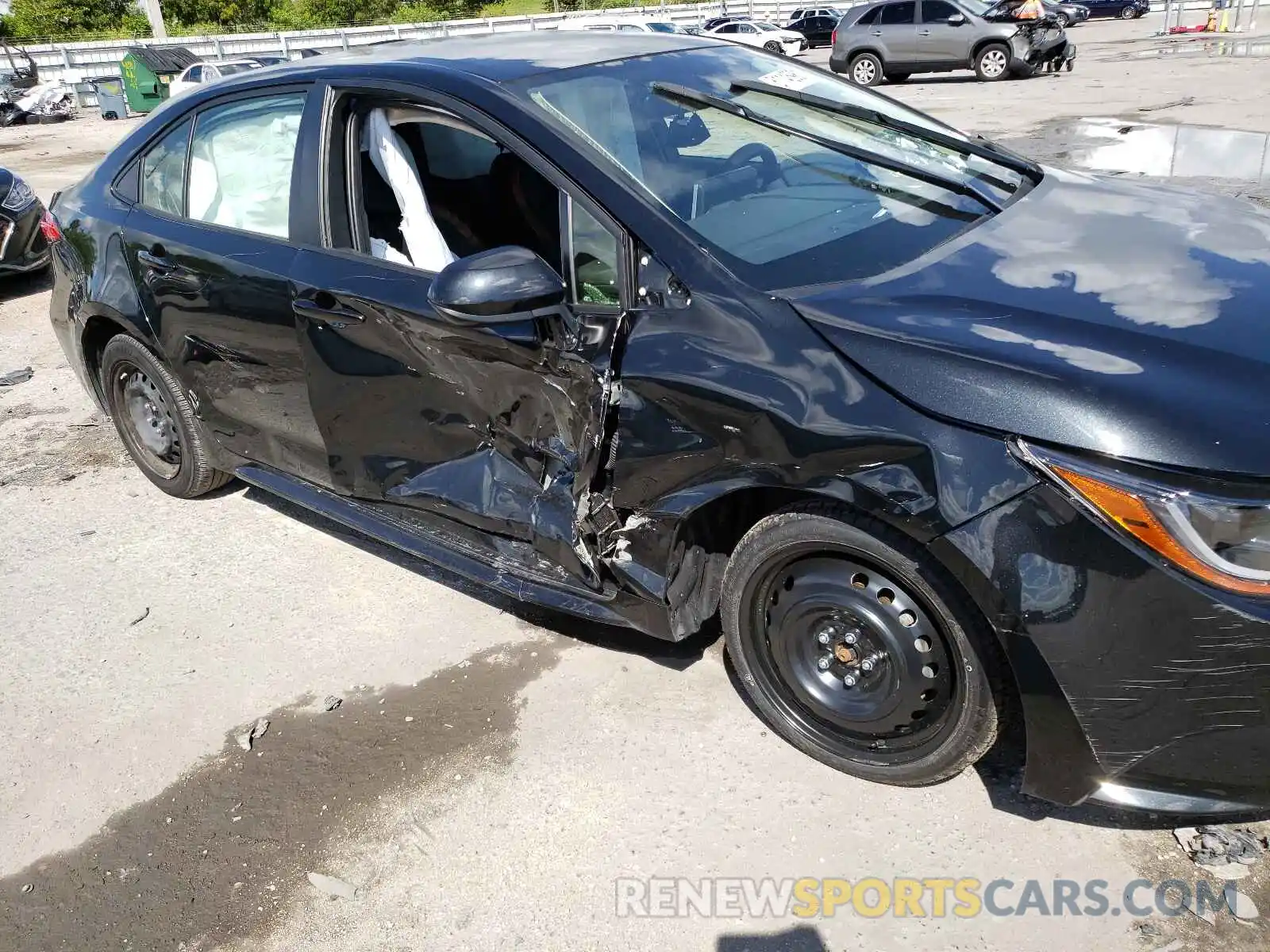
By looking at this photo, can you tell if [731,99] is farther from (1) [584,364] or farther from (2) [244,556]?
(2) [244,556]

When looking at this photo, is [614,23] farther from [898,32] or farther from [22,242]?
[22,242]

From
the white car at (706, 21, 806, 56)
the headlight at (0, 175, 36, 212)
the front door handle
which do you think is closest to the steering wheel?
the front door handle

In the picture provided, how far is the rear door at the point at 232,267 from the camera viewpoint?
339cm

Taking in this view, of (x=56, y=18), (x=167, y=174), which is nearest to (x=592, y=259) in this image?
(x=167, y=174)

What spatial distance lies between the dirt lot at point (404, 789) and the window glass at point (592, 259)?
45.6 inches

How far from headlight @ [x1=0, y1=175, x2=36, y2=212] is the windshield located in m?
6.92

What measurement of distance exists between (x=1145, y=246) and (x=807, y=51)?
34.5m

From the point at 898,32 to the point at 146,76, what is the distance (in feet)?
65.9

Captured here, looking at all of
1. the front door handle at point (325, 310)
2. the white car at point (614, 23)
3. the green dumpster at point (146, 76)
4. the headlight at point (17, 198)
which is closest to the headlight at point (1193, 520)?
the front door handle at point (325, 310)

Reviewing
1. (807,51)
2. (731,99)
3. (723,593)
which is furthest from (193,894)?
(807,51)

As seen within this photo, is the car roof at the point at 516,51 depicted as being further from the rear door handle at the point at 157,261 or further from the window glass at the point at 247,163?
the rear door handle at the point at 157,261

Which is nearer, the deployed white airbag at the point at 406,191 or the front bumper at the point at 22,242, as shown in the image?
the deployed white airbag at the point at 406,191

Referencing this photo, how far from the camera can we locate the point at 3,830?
2.81m

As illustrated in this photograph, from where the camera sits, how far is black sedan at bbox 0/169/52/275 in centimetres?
808
